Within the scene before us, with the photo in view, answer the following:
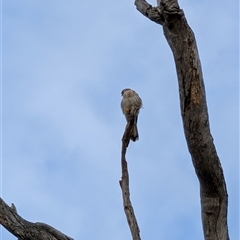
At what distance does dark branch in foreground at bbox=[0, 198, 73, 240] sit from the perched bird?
1279 millimetres

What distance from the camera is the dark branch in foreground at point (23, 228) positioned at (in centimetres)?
508

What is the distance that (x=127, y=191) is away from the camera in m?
5.57

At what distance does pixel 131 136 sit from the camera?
590 centimetres

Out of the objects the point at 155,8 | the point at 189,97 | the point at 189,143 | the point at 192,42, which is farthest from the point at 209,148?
the point at 155,8

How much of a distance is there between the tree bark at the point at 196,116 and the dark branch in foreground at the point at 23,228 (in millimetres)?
1370

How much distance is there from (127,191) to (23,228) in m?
1.07

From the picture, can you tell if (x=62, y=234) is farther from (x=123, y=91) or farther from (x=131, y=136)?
(x=123, y=91)

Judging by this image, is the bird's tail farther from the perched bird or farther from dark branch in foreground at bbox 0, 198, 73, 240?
dark branch in foreground at bbox 0, 198, 73, 240

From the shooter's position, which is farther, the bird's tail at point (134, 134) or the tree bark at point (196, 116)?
the bird's tail at point (134, 134)

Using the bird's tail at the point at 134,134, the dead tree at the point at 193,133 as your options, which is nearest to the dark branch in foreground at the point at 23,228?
the dead tree at the point at 193,133

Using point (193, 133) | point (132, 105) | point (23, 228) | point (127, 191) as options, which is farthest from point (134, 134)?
point (23, 228)

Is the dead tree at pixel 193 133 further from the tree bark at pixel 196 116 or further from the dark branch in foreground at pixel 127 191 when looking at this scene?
the dark branch in foreground at pixel 127 191

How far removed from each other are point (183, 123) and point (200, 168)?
0.42 m

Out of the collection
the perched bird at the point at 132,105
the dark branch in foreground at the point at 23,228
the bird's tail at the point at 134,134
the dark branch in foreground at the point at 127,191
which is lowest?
the dark branch in foreground at the point at 23,228
